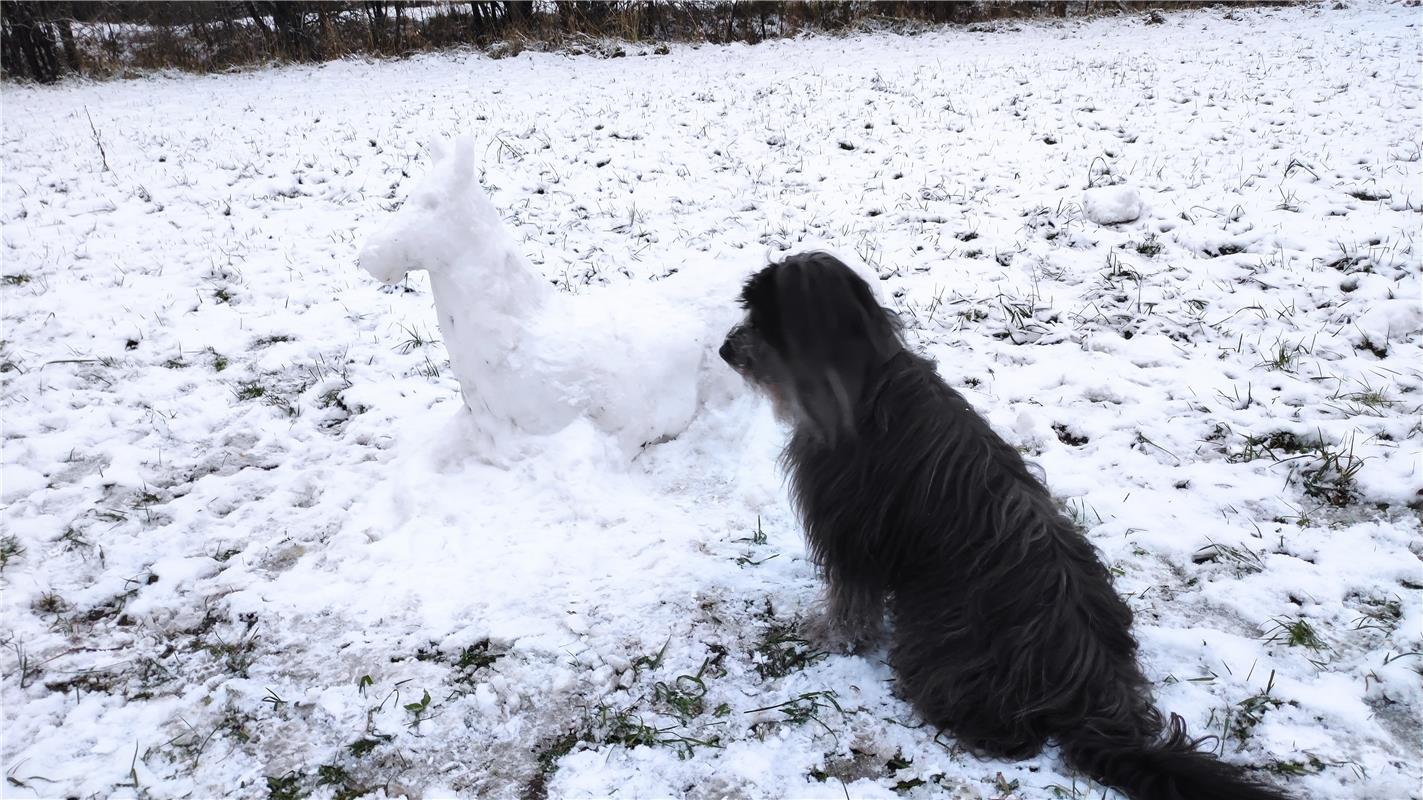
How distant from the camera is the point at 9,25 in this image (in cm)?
1227

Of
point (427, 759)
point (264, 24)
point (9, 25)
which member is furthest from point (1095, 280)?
point (9, 25)

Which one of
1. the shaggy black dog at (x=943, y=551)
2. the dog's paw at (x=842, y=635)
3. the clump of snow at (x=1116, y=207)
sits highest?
the clump of snow at (x=1116, y=207)

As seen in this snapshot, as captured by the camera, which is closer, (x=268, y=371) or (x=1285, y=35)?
(x=268, y=371)

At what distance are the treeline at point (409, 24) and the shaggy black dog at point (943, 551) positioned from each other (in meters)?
12.6

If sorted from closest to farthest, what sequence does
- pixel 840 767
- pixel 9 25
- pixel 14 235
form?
pixel 840 767 < pixel 14 235 < pixel 9 25

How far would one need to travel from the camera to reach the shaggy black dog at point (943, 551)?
7.57 ft

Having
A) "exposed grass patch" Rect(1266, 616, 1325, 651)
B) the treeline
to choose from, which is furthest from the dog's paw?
the treeline

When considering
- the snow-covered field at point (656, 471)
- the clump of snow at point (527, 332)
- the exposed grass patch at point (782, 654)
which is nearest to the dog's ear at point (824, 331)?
the exposed grass patch at point (782, 654)

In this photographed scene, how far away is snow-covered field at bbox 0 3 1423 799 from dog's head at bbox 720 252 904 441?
1027 millimetres

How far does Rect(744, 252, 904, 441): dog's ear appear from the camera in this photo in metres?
2.61

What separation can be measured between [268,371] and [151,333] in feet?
3.85

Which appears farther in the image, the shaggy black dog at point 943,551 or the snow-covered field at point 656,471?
the snow-covered field at point 656,471

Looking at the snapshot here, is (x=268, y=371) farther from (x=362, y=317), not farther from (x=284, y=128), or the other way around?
(x=284, y=128)

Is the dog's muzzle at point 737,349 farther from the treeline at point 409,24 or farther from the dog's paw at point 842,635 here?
the treeline at point 409,24
